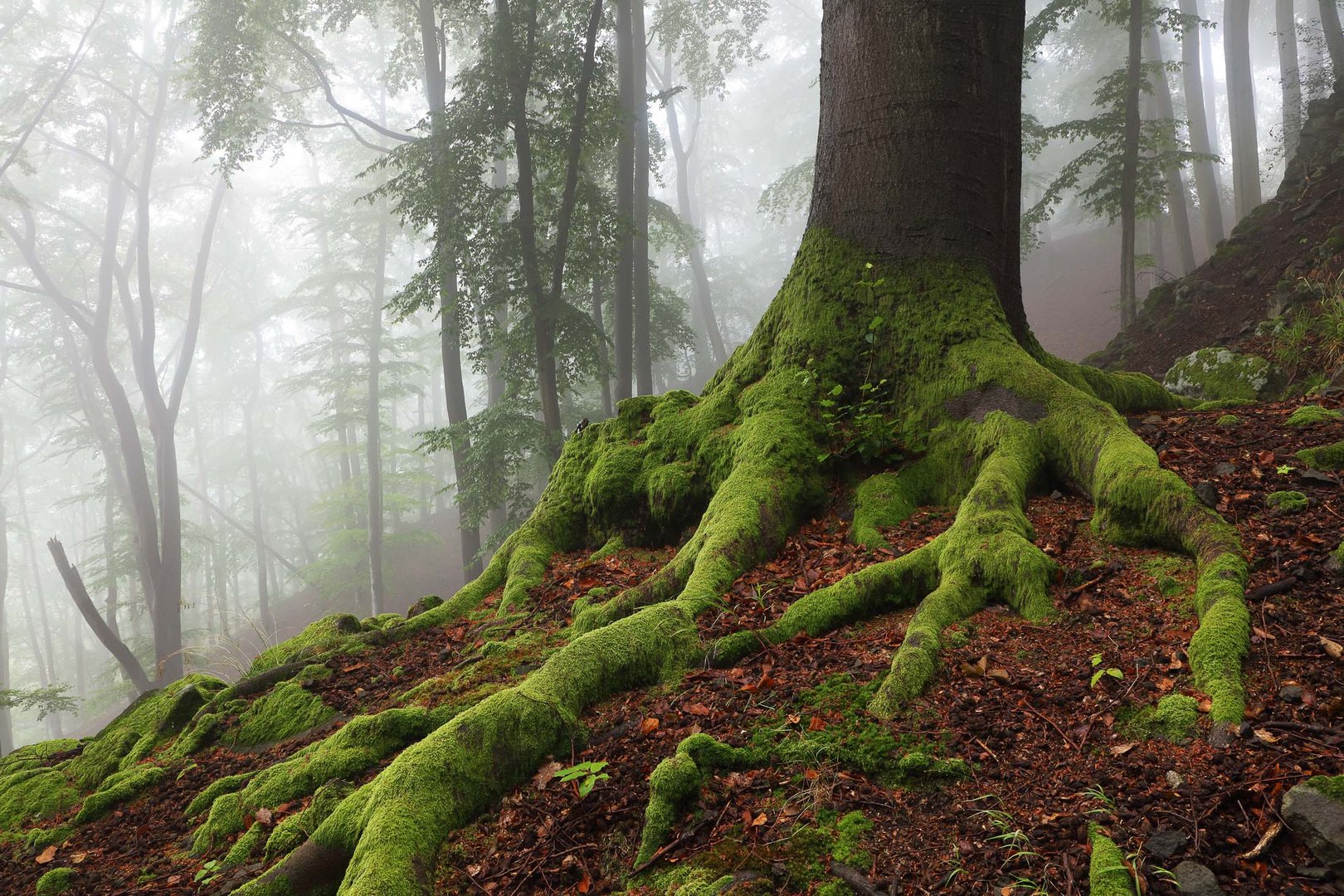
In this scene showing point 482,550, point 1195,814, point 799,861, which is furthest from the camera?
point 482,550

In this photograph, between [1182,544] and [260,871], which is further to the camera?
[1182,544]

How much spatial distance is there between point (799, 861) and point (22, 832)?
438cm

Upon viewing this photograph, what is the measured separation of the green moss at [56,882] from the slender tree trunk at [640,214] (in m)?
11.2

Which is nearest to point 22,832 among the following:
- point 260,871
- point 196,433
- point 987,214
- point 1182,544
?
point 260,871

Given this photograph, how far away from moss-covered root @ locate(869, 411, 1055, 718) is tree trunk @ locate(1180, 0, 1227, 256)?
53.3ft

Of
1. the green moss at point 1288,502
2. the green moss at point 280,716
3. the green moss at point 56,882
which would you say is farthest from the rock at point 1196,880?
the green moss at point 56,882

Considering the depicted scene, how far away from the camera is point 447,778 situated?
105 inches

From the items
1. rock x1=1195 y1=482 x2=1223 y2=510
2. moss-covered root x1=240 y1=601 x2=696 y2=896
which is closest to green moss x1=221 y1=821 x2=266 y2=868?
moss-covered root x1=240 y1=601 x2=696 y2=896

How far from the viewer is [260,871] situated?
2816mm

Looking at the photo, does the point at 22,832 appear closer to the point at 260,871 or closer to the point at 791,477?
the point at 260,871

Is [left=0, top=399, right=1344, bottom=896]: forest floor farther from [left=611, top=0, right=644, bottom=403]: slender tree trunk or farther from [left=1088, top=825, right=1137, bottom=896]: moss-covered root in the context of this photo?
[left=611, top=0, right=644, bottom=403]: slender tree trunk

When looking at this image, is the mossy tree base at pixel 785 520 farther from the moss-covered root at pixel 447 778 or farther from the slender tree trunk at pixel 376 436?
the slender tree trunk at pixel 376 436

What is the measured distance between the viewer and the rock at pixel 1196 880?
1.65m

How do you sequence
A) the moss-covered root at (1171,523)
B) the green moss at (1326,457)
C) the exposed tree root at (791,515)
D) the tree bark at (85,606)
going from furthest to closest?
the tree bark at (85,606) < the green moss at (1326,457) < the exposed tree root at (791,515) < the moss-covered root at (1171,523)
